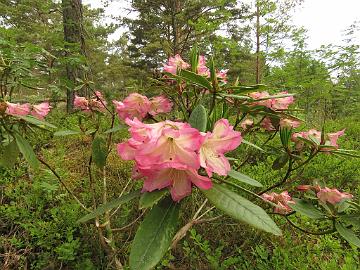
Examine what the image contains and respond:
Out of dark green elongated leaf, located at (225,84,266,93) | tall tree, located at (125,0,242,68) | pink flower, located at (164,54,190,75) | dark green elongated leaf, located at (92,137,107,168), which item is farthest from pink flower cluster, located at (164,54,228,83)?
tall tree, located at (125,0,242,68)

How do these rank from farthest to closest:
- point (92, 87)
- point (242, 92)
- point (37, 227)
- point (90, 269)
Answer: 1. point (37, 227)
2. point (90, 269)
3. point (92, 87)
4. point (242, 92)

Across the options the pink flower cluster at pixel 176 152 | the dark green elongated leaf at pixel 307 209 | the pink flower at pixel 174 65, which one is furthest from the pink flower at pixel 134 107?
the dark green elongated leaf at pixel 307 209

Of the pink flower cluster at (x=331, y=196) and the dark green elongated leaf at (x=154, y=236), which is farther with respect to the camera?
the pink flower cluster at (x=331, y=196)

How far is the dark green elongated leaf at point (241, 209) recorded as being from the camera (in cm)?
57

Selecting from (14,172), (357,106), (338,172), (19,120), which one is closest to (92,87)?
(19,120)

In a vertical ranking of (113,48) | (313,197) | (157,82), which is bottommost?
(313,197)

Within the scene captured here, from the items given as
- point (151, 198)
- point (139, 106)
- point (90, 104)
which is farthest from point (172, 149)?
point (90, 104)

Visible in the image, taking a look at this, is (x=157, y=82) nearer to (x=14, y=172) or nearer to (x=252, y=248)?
(x=252, y=248)

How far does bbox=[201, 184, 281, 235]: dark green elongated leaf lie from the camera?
0.57 m

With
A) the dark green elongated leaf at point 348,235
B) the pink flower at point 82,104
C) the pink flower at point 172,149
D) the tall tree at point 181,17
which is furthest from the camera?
the tall tree at point 181,17

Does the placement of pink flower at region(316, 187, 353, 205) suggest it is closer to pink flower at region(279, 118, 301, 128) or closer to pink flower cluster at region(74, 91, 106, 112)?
pink flower at region(279, 118, 301, 128)

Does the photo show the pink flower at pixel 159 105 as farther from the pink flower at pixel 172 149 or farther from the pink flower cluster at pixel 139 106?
the pink flower at pixel 172 149

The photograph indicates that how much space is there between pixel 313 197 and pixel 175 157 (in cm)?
69

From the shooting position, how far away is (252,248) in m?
1.75
